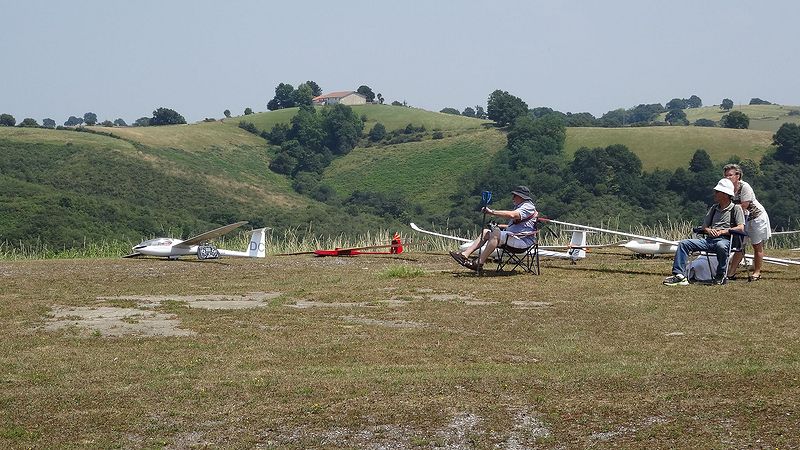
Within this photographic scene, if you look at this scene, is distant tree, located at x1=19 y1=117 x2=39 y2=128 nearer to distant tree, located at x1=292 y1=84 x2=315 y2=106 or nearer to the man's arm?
distant tree, located at x1=292 y1=84 x2=315 y2=106

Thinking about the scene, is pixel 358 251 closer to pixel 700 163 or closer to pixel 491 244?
pixel 491 244

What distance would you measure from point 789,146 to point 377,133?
4481 centimetres

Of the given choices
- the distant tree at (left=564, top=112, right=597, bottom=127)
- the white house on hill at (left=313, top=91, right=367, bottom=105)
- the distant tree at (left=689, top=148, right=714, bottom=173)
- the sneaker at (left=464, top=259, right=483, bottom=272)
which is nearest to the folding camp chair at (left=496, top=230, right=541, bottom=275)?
the sneaker at (left=464, top=259, right=483, bottom=272)

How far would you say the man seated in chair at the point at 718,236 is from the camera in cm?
1249

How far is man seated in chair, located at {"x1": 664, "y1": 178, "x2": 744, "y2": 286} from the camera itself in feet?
41.0

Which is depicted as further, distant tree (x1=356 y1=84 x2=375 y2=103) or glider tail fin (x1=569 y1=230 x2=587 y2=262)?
distant tree (x1=356 y1=84 x2=375 y2=103)

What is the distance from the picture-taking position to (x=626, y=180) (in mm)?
68625

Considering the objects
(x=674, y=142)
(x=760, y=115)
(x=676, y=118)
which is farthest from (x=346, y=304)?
(x=676, y=118)

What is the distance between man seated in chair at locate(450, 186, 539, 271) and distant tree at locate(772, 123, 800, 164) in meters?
58.9

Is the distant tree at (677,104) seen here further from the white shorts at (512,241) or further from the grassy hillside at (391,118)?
the white shorts at (512,241)

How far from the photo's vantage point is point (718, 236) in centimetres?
1254

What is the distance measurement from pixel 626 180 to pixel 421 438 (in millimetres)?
64589

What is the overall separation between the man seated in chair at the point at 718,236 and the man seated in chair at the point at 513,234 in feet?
7.47

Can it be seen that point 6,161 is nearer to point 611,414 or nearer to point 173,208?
point 173,208
